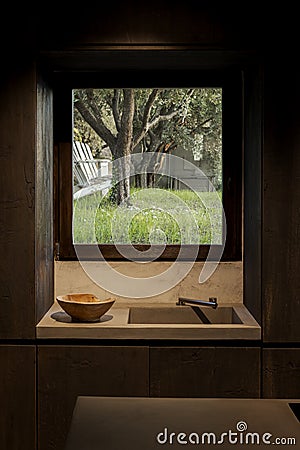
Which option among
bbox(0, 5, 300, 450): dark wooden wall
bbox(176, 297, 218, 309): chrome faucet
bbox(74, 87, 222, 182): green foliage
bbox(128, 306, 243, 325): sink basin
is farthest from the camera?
bbox(74, 87, 222, 182): green foliage

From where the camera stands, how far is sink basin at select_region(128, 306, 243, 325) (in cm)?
351

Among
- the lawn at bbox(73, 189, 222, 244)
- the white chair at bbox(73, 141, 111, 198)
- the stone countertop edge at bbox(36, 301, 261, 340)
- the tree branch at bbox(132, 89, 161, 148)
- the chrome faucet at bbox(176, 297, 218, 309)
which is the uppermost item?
the tree branch at bbox(132, 89, 161, 148)

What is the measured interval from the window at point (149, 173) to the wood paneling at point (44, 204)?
0.20 meters

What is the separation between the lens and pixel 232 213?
3.67 m

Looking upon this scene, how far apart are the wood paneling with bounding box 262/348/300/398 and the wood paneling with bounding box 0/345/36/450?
3.33 feet

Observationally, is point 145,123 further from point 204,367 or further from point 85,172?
point 204,367

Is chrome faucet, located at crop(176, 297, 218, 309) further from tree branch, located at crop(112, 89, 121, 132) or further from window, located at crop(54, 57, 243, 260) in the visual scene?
tree branch, located at crop(112, 89, 121, 132)

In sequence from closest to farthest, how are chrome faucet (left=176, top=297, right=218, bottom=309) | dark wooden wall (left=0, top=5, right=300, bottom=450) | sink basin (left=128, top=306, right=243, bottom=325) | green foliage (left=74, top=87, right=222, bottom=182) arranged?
dark wooden wall (left=0, top=5, right=300, bottom=450) < chrome faucet (left=176, top=297, right=218, bottom=309) < sink basin (left=128, top=306, right=243, bottom=325) < green foliage (left=74, top=87, right=222, bottom=182)

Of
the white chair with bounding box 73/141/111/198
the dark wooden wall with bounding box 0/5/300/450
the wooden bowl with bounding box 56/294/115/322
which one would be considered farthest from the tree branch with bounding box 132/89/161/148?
the wooden bowl with bounding box 56/294/115/322

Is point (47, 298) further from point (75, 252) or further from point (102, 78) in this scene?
point (102, 78)

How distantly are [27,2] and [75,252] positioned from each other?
1.29 meters

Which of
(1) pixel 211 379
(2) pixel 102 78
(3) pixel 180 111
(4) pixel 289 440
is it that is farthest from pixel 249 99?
(4) pixel 289 440

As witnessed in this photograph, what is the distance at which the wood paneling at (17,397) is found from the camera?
10.0ft

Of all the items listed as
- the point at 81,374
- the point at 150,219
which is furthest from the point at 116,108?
the point at 81,374
